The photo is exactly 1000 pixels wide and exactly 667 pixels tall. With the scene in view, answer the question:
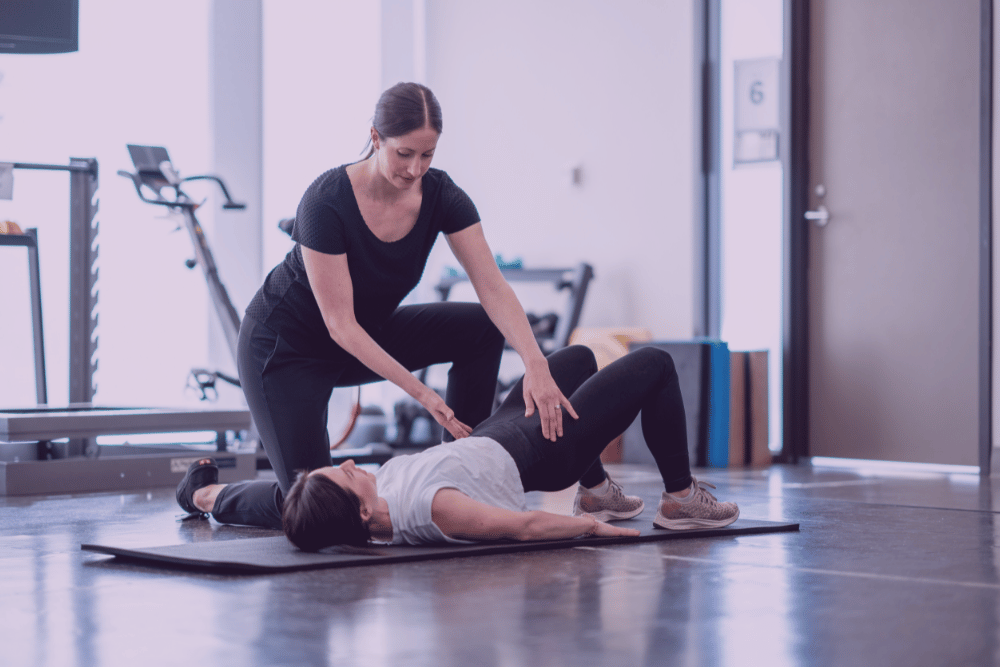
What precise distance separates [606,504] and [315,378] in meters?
0.81

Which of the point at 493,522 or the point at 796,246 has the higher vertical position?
A: the point at 796,246

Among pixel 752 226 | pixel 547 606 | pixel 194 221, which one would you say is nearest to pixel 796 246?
pixel 752 226

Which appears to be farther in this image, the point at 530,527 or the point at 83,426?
the point at 83,426

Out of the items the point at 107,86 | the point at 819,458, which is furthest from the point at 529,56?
the point at 819,458

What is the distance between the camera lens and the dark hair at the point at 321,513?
2178 millimetres

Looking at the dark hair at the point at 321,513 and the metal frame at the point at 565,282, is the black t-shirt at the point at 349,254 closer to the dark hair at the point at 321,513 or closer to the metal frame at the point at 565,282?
the dark hair at the point at 321,513

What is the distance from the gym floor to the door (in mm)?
Result: 2252

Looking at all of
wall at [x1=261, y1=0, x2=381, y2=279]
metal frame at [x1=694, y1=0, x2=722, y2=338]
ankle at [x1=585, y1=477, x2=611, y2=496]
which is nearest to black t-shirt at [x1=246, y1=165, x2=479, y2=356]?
ankle at [x1=585, y1=477, x2=611, y2=496]

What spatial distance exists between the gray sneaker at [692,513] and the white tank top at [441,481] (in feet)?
1.49

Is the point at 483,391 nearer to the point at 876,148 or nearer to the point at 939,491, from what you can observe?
the point at 939,491

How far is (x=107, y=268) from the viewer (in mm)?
5668

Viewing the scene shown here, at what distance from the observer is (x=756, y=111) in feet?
18.5

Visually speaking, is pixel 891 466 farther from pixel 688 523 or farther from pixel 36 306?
pixel 36 306

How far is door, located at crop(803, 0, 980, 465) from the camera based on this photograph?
4.91 meters
